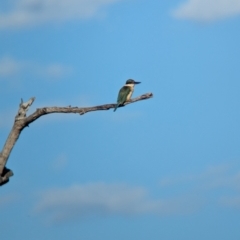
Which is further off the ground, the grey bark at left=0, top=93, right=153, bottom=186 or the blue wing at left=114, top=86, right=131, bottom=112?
the blue wing at left=114, top=86, right=131, bottom=112

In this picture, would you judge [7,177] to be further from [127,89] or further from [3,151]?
[127,89]

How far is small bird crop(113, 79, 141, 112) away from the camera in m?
17.9

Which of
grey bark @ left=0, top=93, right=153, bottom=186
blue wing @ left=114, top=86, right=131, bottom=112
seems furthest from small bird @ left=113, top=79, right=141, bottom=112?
grey bark @ left=0, top=93, right=153, bottom=186

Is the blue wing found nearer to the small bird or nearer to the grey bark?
the small bird

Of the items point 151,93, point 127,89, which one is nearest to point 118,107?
point 127,89

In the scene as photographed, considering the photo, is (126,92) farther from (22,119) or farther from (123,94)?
(22,119)

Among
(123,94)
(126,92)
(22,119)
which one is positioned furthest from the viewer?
(126,92)

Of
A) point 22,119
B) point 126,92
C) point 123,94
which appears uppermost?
point 126,92

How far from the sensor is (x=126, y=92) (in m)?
18.5

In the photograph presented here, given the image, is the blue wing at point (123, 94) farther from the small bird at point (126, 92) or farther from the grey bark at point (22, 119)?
the grey bark at point (22, 119)

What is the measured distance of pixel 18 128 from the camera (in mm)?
14156

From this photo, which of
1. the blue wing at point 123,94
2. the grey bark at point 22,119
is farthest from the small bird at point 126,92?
the grey bark at point 22,119

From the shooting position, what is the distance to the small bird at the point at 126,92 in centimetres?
1786

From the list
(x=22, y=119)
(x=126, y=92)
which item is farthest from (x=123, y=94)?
(x=22, y=119)
